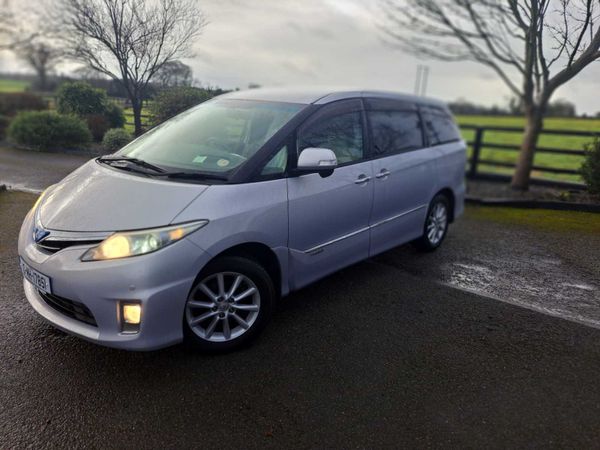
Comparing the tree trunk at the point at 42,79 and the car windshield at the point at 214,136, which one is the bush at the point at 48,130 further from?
the car windshield at the point at 214,136

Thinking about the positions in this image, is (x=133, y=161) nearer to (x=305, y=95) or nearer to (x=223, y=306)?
(x=223, y=306)

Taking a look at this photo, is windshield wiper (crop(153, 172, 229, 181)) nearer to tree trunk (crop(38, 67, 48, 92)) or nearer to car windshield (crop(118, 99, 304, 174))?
car windshield (crop(118, 99, 304, 174))

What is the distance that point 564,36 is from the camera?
195 inches

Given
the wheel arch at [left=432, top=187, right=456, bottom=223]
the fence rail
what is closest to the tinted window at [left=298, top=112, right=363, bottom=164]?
the wheel arch at [left=432, top=187, right=456, bottom=223]

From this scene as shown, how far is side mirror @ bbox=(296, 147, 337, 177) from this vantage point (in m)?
3.27

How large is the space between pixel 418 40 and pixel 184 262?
8.32 m

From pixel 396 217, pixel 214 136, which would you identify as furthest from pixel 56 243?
pixel 396 217

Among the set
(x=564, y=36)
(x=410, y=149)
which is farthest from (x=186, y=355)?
(x=564, y=36)

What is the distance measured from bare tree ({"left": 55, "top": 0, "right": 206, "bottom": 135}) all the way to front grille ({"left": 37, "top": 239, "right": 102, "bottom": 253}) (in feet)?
7.16

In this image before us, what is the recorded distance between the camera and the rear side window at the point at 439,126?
515 cm

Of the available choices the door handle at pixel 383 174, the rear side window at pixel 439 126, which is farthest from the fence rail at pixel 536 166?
the door handle at pixel 383 174

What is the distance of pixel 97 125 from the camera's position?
5062 mm

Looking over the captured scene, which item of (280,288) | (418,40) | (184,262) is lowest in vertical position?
(280,288)

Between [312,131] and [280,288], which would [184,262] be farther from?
[312,131]
